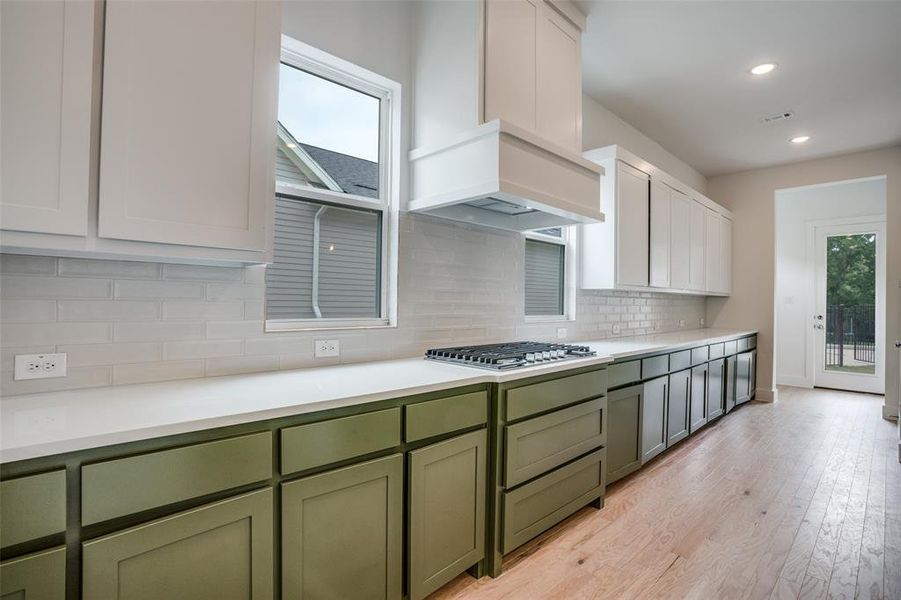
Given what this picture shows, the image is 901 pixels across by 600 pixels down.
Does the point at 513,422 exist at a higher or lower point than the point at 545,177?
lower

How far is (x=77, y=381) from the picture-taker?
5.24ft

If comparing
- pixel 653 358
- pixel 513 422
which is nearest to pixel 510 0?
pixel 513 422

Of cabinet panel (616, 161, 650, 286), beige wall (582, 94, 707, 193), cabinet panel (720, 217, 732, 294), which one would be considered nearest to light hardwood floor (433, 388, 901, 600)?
cabinet panel (616, 161, 650, 286)

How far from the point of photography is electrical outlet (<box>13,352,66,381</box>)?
1.50 m

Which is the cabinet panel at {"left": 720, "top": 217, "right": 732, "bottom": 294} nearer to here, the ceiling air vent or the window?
the ceiling air vent

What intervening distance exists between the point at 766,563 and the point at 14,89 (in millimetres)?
3331

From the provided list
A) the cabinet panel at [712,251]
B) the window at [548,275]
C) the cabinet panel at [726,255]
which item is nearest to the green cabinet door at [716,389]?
the cabinet panel at [712,251]

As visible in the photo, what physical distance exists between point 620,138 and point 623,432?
2.81 meters

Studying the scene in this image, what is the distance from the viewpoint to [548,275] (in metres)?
3.90

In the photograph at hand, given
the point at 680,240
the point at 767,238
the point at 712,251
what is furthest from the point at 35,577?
the point at 767,238

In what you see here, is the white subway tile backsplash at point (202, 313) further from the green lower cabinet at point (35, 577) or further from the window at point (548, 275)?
the green lower cabinet at point (35, 577)

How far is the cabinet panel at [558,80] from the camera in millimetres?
2684

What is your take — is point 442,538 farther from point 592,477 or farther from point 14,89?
point 14,89

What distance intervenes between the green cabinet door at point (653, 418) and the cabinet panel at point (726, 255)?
3.03 metres
